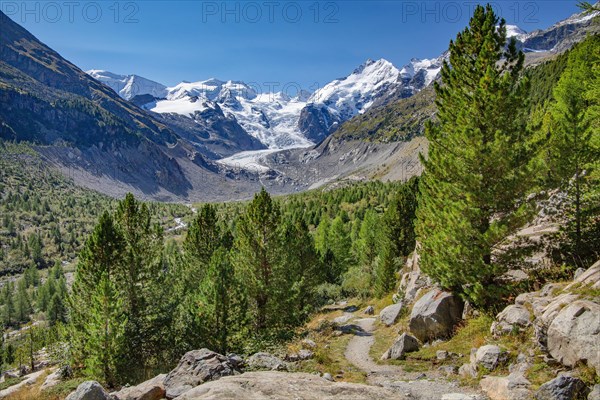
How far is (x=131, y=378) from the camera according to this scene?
2977 cm

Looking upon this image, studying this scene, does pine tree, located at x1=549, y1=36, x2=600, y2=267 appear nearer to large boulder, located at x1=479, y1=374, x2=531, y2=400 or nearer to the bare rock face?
large boulder, located at x1=479, y1=374, x2=531, y2=400

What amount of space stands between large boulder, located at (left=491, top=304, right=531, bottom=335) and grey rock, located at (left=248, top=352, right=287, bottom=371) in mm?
9622

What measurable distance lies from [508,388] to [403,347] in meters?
9.82

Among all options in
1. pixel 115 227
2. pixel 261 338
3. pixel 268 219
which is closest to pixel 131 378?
pixel 261 338

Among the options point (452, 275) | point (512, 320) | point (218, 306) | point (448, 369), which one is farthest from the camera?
point (218, 306)

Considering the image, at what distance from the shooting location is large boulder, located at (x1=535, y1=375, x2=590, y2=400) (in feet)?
35.6

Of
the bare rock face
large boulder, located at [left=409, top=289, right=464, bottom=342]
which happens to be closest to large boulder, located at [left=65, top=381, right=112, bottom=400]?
the bare rock face

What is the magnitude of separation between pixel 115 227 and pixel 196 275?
1149 centimetres

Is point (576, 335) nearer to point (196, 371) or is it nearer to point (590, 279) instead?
point (590, 279)

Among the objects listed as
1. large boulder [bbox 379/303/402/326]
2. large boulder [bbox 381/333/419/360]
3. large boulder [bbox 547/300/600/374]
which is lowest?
large boulder [bbox 379/303/402/326]

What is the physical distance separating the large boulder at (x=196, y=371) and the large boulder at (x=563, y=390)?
1101 centimetres

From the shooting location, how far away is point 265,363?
18.7m

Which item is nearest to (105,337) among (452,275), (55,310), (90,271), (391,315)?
(90,271)

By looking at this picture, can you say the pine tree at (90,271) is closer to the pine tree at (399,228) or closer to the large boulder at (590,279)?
the pine tree at (399,228)
